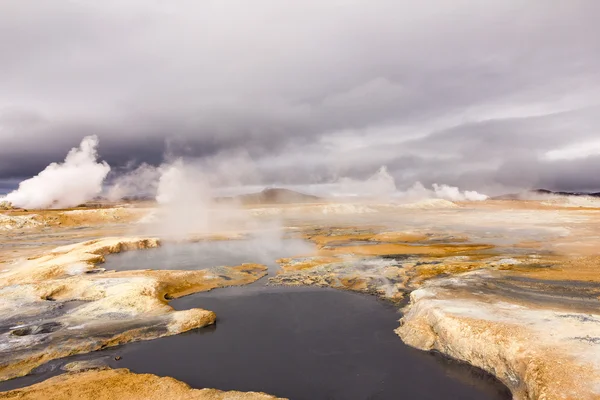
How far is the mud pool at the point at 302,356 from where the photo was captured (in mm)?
11805

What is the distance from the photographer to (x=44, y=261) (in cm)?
3062

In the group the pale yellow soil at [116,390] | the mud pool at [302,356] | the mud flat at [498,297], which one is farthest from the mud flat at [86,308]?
the mud flat at [498,297]

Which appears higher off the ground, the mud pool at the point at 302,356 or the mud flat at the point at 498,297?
the mud flat at the point at 498,297

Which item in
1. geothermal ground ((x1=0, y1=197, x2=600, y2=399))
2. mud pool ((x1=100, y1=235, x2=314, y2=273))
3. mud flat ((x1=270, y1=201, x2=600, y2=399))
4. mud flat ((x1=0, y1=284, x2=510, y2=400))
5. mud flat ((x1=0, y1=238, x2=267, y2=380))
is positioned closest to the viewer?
mud flat ((x1=270, y1=201, x2=600, y2=399))

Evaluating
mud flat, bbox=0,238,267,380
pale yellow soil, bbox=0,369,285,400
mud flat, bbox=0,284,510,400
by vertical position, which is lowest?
mud flat, bbox=0,284,510,400

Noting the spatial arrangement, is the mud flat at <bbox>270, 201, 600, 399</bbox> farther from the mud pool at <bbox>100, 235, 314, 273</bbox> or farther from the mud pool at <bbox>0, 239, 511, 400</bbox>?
the mud pool at <bbox>100, 235, 314, 273</bbox>

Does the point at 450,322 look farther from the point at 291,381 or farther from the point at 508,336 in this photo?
the point at 291,381

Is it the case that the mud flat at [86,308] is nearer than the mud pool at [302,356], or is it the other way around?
the mud pool at [302,356]

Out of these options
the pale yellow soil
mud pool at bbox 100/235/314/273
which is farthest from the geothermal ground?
mud pool at bbox 100/235/314/273

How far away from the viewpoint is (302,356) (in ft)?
46.0

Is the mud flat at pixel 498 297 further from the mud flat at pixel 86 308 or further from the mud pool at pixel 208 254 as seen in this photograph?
the mud flat at pixel 86 308

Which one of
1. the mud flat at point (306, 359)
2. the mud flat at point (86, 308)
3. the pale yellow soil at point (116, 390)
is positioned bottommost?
the mud flat at point (306, 359)

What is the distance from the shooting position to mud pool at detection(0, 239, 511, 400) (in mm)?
11805

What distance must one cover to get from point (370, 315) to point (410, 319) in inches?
92.4
